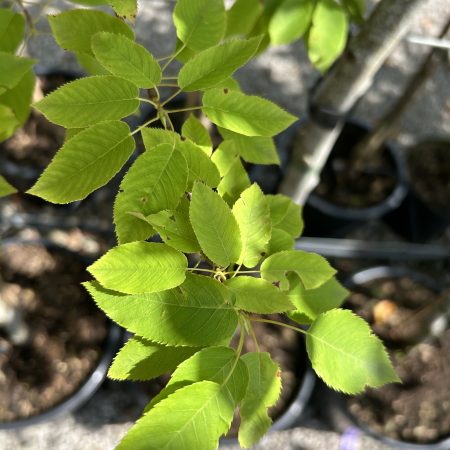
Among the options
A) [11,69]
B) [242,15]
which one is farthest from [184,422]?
[242,15]

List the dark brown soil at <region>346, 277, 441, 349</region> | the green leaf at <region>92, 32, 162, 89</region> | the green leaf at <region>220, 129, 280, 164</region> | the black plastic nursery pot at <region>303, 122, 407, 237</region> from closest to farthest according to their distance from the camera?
1. the green leaf at <region>92, 32, 162, 89</region>
2. the green leaf at <region>220, 129, 280, 164</region>
3. the dark brown soil at <region>346, 277, 441, 349</region>
4. the black plastic nursery pot at <region>303, 122, 407, 237</region>

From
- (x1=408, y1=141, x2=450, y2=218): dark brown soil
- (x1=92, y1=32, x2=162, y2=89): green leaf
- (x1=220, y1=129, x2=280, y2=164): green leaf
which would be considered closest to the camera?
(x1=92, y1=32, x2=162, y2=89): green leaf

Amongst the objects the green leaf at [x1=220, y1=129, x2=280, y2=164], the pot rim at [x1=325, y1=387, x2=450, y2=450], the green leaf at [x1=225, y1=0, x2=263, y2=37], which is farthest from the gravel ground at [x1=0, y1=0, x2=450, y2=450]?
the green leaf at [x1=220, y1=129, x2=280, y2=164]

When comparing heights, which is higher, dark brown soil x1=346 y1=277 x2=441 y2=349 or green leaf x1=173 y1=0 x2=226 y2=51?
green leaf x1=173 y1=0 x2=226 y2=51

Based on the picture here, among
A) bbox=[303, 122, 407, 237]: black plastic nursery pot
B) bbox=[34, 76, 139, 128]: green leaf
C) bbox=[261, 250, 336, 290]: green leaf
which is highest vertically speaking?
bbox=[34, 76, 139, 128]: green leaf

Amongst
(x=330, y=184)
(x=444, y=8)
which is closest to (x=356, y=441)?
(x=330, y=184)

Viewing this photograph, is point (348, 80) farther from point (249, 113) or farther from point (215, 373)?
point (215, 373)

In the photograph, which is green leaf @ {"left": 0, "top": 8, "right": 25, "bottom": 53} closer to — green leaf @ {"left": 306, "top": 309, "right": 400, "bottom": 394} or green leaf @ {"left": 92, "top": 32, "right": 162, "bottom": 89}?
green leaf @ {"left": 92, "top": 32, "right": 162, "bottom": 89}
